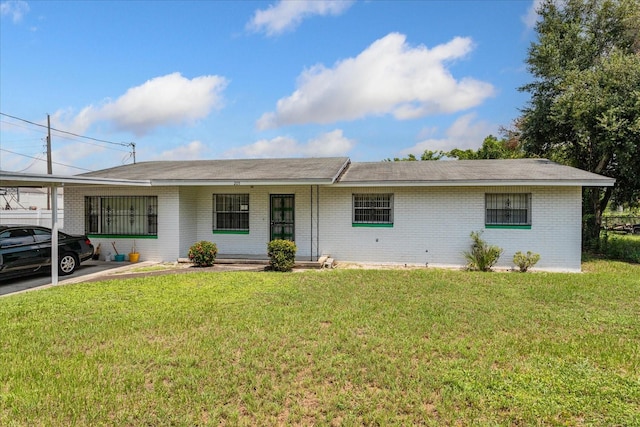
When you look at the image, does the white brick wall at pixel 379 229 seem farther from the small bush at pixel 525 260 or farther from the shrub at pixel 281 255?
the shrub at pixel 281 255

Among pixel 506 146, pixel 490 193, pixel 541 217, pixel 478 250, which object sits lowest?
pixel 478 250

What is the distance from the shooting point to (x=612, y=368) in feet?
14.4

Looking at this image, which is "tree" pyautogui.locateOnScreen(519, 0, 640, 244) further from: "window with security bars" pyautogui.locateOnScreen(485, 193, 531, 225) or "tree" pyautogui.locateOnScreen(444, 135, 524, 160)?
"tree" pyautogui.locateOnScreen(444, 135, 524, 160)

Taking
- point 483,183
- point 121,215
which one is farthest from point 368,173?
point 121,215

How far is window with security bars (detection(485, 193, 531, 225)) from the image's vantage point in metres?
11.6

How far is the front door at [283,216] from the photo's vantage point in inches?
519

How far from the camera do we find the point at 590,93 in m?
13.5

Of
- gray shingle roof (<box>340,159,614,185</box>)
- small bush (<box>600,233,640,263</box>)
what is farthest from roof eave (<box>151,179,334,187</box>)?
small bush (<box>600,233,640,263</box>)

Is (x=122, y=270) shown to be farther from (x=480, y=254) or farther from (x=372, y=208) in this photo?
(x=480, y=254)

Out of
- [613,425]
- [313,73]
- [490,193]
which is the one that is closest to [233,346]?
[613,425]

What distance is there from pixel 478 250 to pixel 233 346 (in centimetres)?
881

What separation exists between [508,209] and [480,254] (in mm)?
1796

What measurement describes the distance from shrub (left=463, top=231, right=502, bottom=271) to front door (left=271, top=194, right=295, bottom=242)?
19.0 feet

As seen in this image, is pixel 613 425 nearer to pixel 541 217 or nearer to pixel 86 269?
pixel 541 217
